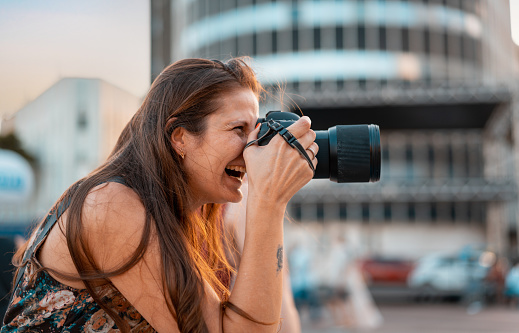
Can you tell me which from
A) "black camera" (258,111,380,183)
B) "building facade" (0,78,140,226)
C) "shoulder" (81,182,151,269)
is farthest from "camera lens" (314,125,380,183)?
"building facade" (0,78,140,226)

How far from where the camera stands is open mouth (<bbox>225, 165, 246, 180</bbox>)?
5.38 feet

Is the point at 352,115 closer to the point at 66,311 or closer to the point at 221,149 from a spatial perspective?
the point at 221,149

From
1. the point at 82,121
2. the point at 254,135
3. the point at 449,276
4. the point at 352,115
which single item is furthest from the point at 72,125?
the point at 352,115

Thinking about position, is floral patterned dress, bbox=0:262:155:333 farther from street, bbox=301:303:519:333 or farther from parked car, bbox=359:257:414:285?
parked car, bbox=359:257:414:285

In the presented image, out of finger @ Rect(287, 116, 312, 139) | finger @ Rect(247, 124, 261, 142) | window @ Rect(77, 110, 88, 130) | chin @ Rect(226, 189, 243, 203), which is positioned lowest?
chin @ Rect(226, 189, 243, 203)

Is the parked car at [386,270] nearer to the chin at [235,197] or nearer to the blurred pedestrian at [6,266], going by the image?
the blurred pedestrian at [6,266]

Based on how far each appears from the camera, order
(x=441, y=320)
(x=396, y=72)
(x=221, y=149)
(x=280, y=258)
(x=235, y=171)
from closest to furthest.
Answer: (x=280, y=258) → (x=221, y=149) → (x=235, y=171) → (x=441, y=320) → (x=396, y=72)

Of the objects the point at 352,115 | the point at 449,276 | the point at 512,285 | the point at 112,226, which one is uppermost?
the point at 112,226

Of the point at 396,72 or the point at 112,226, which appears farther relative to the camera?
the point at 396,72

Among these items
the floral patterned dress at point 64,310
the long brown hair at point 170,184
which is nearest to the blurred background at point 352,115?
the long brown hair at point 170,184

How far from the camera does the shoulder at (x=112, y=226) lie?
138 cm

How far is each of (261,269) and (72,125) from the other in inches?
88.2

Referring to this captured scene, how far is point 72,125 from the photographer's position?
3322 millimetres

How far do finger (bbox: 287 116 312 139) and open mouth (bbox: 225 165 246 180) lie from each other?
192 millimetres
